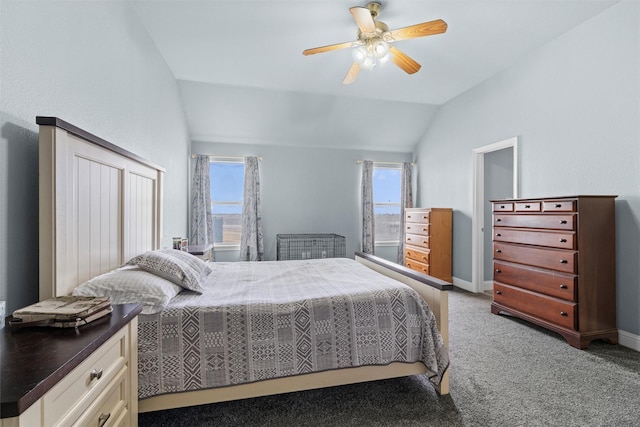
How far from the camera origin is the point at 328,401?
1832mm

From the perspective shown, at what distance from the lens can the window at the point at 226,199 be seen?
5.25 meters

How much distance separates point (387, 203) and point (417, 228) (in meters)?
1.12

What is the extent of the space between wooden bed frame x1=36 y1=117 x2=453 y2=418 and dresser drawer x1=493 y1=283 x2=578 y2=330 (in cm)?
152

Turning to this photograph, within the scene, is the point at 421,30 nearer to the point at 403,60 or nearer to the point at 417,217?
the point at 403,60

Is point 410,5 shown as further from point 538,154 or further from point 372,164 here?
point 372,164

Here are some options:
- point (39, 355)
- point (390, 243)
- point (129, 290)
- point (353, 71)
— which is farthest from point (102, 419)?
point (390, 243)

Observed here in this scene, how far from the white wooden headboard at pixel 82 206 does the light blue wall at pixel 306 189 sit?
9.49 feet

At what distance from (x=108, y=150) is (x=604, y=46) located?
13.6 ft

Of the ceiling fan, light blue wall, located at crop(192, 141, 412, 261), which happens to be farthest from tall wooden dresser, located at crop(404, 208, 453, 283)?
the ceiling fan

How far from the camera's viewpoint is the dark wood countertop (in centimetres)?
Answer: 67

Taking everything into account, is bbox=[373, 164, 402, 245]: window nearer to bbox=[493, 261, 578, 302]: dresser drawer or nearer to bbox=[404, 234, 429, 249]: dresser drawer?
bbox=[404, 234, 429, 249]: dresser drawer

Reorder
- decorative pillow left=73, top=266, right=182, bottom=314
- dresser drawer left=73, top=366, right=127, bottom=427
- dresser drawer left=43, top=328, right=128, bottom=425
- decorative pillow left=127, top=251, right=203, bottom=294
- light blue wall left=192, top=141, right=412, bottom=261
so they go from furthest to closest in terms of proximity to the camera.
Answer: light blue wall left=192, top=141, right=412, bottom=261 → decorative pillow left=127, top=251, right=203, bottom=294 → decorative pillow left=73, top=266, right=182, bottom=314 → dresser drawer left=73, top=366, right=127, bottom=427 → dresser drawer left=43, top=328, right=128, bottom=425

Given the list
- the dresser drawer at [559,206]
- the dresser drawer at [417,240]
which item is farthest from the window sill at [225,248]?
the dresser drawer at [559,206]

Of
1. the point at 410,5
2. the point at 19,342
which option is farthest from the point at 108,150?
the point at 410,5
